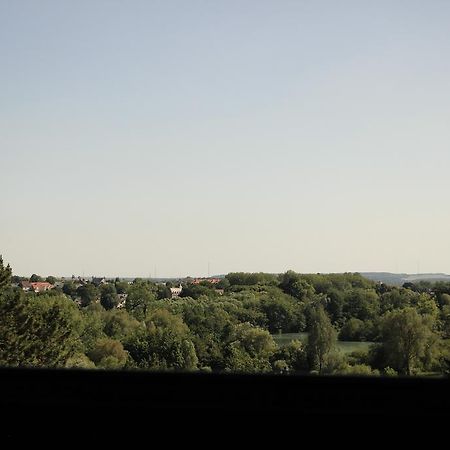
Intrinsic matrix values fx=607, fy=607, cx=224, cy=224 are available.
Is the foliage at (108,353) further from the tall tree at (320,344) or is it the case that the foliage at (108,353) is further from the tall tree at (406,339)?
the tall tree at (406,339)

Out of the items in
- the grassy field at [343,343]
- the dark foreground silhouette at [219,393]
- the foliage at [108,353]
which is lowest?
the foliage at [108,353]

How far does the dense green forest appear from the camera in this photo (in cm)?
2767

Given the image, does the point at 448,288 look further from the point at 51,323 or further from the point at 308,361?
the point at 51,323

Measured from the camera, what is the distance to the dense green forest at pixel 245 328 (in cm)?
2767

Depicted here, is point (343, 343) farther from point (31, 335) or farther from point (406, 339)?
point (31, 335)

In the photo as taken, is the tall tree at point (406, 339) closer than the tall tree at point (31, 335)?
No

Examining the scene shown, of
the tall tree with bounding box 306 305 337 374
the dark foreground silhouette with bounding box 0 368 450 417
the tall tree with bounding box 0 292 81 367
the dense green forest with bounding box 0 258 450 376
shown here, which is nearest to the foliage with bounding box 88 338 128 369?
the dense green forest with bounding box 0 258 450 376

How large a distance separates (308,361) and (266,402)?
35.1 m

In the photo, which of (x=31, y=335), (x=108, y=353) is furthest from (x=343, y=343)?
(x=31, y=335)

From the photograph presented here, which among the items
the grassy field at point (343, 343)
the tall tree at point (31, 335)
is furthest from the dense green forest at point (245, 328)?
the grassy field at point (343, 343)

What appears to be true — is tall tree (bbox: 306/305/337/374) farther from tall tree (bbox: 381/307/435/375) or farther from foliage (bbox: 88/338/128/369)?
foliage (bbox: 88/338/128/369)

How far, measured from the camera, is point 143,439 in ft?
7.93

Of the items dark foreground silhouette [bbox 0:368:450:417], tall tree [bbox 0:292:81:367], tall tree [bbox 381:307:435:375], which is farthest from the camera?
tall tree [bbox 381:307:435:375]

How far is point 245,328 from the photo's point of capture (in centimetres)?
4644
